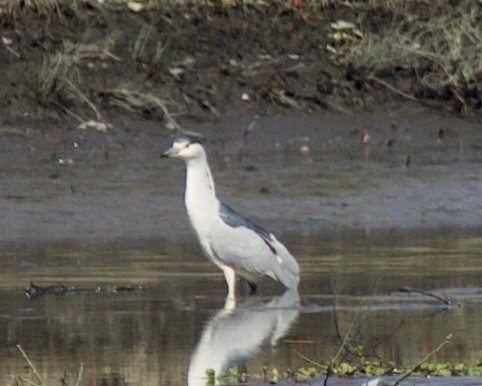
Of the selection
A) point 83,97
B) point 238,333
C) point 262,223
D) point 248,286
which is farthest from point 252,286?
point 83,97

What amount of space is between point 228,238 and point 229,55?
5.08 metres

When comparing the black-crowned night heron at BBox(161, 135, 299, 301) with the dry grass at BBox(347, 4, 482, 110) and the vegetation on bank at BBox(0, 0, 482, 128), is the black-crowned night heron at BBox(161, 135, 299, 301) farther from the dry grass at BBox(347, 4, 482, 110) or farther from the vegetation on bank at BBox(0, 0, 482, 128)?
the dry grass at BBox(347, 4, 482, 110)

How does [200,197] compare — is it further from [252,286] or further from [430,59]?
[430,59]

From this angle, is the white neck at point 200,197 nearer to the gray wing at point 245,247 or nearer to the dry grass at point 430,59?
the gray wing at point 245,247

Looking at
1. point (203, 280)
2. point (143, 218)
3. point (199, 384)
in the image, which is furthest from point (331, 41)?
point (199, 384)

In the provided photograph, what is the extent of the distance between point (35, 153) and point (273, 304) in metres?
4.38

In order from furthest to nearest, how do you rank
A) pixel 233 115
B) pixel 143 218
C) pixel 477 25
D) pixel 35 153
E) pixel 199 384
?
pixel 477 25, pixel 233 115, pixel 35 153, pixel 143 218, pixel 199 384

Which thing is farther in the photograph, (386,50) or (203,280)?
(386,50)

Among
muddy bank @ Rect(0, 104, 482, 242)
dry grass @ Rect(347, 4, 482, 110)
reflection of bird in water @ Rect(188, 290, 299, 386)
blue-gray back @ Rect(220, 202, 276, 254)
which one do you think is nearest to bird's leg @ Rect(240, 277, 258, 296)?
blue-gray back @ Rect(220, 202, 276, 254)

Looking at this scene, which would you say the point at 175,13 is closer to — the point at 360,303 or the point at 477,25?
the point at 477,25

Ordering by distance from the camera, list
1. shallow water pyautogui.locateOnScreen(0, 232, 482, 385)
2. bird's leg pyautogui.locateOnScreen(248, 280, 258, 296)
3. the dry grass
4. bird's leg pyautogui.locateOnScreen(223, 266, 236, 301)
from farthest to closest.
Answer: the dry grass
bird's leg pyautogui.locateOnScreen(248, 280, 258, 296)
bird's leg pyautogui.locateOnScreen(223, 266, 236, 301)
shallow water pyautogui.locateOnScreen(0, 232, 482, 385)

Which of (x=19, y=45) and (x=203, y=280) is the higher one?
(x=19, y=45)

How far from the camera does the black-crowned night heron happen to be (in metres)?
9.93

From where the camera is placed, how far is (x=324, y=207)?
12.5 meters
